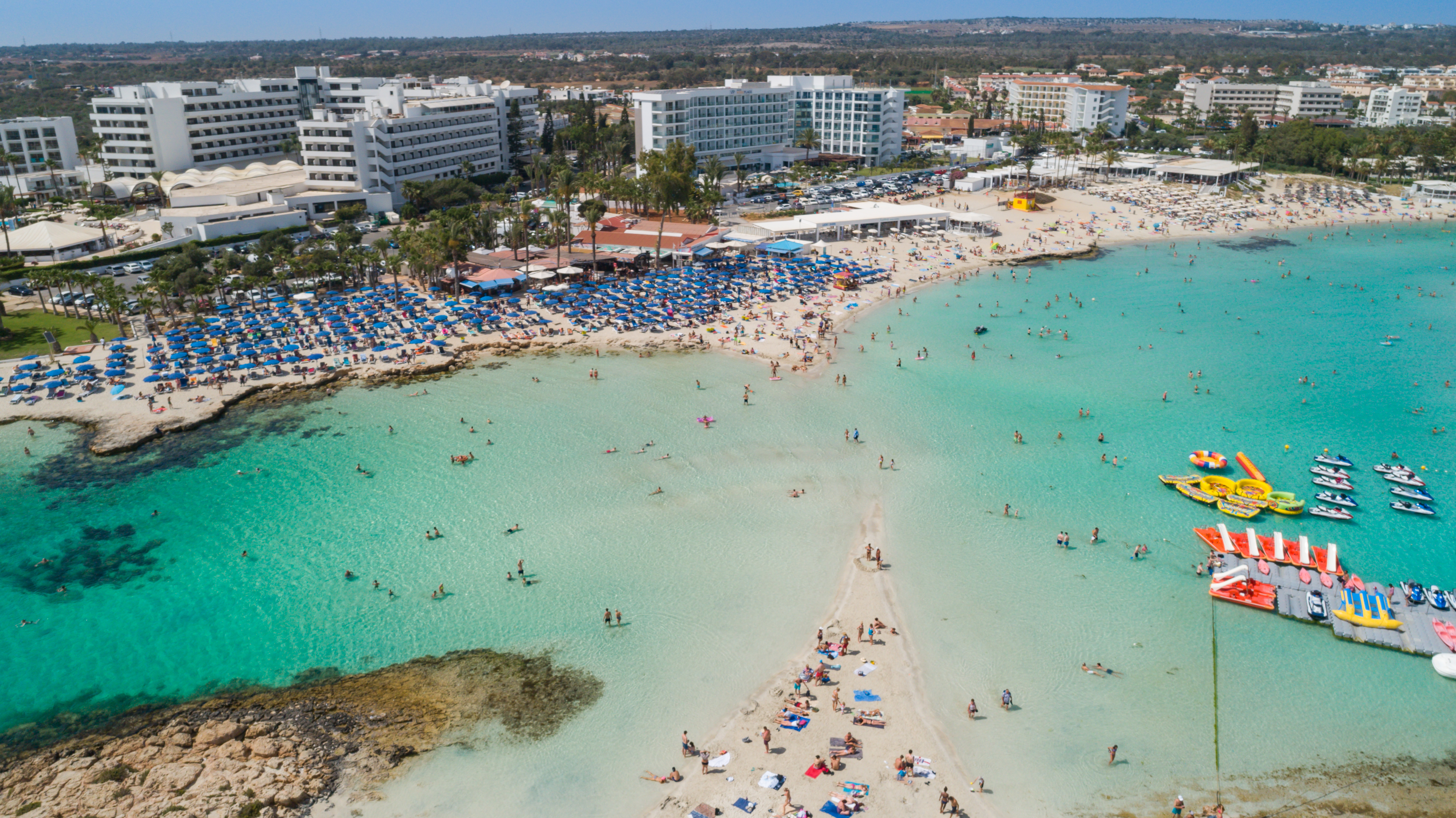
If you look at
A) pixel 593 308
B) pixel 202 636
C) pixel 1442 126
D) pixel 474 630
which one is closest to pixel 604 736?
pixel 474 630

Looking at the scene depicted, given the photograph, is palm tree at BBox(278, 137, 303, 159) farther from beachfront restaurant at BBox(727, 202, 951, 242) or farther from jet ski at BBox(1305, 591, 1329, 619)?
jet ski at BBox(1305, 591, 1329, 619)

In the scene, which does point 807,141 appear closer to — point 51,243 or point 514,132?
point 514,132

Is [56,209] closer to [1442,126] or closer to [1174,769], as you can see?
[1174,769]

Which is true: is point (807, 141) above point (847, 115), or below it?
below

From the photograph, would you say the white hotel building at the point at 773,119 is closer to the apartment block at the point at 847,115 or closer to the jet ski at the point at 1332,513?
the apartment block at the point at 847,115

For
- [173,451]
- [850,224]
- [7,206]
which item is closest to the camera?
[173,451]

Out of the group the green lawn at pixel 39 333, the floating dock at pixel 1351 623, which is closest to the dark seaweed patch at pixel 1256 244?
the floating dock at pixel 1351 623

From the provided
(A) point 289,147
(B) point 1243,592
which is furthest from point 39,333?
(B) point 1243,592
